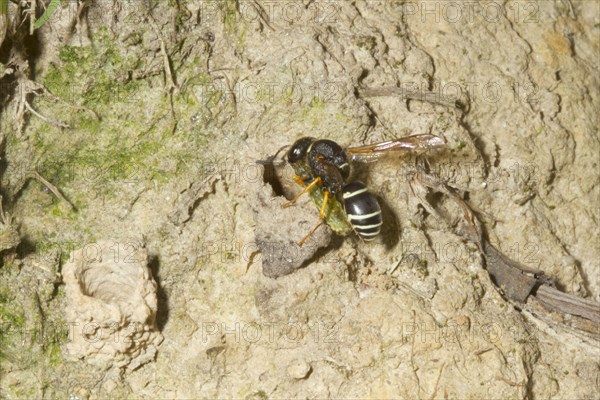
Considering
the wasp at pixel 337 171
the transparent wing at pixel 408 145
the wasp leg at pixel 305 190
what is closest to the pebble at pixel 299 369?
the wasp at pixel 337 171

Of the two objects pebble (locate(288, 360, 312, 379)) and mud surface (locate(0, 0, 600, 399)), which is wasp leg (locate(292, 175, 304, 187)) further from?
pebble (locate(288, 360, 312, 379))

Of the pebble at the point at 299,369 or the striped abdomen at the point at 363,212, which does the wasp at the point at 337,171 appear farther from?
the pebble at the point at 299,369

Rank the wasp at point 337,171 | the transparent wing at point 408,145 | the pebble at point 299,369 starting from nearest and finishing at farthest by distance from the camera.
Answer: the pebble at point 299,369
the wasp at point 337,171
the transparent wing at point 408,145

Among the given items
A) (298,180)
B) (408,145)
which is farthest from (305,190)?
(408,145)

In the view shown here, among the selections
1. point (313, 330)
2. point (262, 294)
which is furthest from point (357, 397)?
point (262, 294)

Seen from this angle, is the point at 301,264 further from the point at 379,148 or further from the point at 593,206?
the point at 593,206

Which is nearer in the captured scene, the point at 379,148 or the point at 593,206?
the point at 379,148
